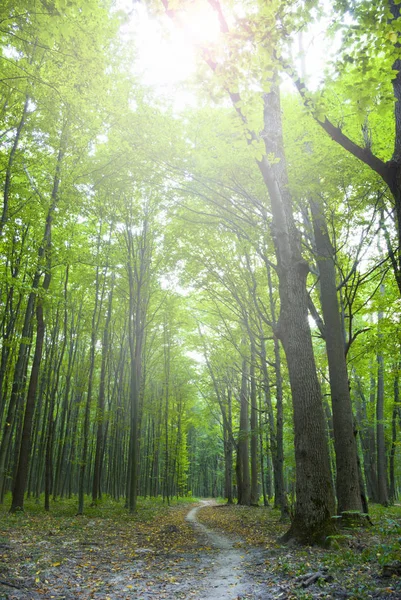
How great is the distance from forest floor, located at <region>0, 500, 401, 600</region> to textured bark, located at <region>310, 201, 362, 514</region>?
104cm

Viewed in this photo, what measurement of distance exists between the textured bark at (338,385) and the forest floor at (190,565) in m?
1.04

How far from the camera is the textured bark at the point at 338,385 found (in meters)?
7.68

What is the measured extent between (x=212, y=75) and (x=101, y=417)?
11.4 m

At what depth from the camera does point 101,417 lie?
13.1 meters

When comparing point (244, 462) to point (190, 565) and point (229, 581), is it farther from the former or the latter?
point (229, 581)

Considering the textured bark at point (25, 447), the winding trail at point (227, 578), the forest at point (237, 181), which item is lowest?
the winding trail at point (227, 578)

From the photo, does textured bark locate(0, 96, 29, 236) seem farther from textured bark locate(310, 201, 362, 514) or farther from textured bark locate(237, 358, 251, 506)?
textured bark locate(237, 358, 251, 506)

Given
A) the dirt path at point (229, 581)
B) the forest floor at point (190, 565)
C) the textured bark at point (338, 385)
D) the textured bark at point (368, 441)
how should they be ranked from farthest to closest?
the textured bark at point (368, 441) < the textured bark at point (338, 385) < the dirt path at point (229, 581) < the forest floor at point (190, 565)

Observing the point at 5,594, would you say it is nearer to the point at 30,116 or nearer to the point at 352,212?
the point at 352,212

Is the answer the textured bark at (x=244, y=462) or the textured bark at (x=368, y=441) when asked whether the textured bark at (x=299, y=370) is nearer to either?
the textured bark at (x=244, y=462)

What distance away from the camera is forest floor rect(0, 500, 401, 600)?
3906mm

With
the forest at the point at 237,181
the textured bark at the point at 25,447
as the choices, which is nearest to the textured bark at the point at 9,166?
the forest at the point at 237,181

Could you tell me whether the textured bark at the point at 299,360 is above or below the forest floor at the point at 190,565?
above

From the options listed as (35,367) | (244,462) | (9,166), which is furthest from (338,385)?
(244,462)
